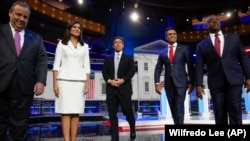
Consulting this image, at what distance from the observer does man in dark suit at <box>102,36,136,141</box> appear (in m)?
2.95

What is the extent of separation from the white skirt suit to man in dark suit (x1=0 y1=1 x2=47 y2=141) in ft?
1.51

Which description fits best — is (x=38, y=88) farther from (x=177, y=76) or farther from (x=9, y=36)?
(x=177, y=76)

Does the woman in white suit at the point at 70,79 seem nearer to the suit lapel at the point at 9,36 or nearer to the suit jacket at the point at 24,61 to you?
the suit jacket at the point at 24,61

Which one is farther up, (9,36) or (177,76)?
(9,36)

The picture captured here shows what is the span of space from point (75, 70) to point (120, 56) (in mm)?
826

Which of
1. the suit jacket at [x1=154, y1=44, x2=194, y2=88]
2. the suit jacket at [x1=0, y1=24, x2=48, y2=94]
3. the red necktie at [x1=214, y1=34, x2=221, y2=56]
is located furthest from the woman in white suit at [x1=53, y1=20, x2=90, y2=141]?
the red necktie at [x1=214, y1=34, x2=221, y2=56]

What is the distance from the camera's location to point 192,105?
7.33 metres

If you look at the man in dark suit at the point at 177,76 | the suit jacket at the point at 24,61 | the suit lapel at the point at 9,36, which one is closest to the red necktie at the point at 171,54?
the man in dark suit at the point at 177,76

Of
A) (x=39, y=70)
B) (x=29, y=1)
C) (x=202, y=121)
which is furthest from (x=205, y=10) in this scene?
(x=39, y=70)

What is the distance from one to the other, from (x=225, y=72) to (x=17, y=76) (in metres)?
1.81

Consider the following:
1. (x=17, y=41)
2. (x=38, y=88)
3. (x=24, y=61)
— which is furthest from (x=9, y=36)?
(x=38, y=88)

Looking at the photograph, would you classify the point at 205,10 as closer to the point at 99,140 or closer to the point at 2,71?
the point at 99,140

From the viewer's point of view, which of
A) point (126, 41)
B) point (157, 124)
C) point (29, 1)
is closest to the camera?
point (157, 124)

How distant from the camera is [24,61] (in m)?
1.88
